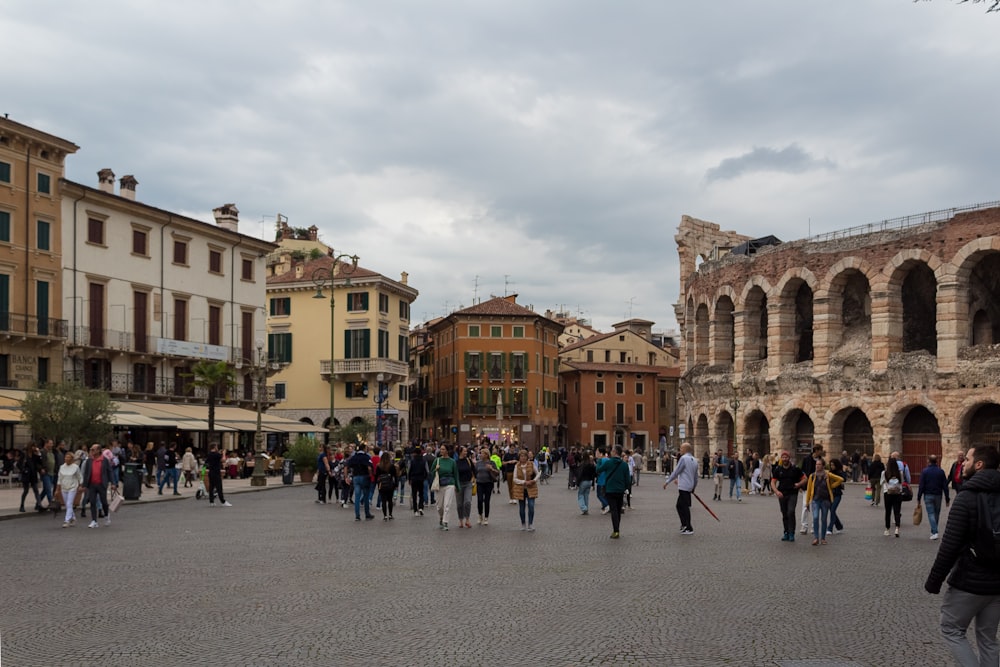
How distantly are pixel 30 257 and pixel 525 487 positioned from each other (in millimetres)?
28213

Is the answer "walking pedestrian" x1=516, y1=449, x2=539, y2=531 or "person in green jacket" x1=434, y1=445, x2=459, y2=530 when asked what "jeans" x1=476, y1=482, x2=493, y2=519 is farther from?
"walking pedestrian" x1=516, y1=449, x2=539, y2=531

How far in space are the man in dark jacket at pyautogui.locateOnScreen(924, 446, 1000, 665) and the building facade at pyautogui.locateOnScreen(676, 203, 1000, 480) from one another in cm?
4052

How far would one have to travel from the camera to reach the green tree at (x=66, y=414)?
32.5 m

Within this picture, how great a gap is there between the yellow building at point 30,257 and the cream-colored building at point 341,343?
85.0 ft

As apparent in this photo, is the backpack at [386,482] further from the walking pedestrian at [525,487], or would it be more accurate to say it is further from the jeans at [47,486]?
the jeans at [47,486]

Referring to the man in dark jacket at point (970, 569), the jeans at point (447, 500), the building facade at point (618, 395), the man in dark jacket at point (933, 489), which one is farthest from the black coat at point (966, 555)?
the building facade at point (618, 395)

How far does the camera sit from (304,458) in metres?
41.6

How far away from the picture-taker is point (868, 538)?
19.1 metres

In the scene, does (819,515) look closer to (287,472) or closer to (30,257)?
(287,472)

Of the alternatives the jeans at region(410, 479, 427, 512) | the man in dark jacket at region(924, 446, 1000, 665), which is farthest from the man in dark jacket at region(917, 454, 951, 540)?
the man in dark jacket at region(924, 446, 1000, 665)

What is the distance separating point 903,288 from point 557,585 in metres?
43.0

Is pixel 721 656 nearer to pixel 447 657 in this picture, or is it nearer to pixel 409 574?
pixel 447 657

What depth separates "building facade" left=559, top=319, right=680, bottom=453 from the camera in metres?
91.6

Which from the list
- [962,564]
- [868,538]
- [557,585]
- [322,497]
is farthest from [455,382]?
[962,564]
